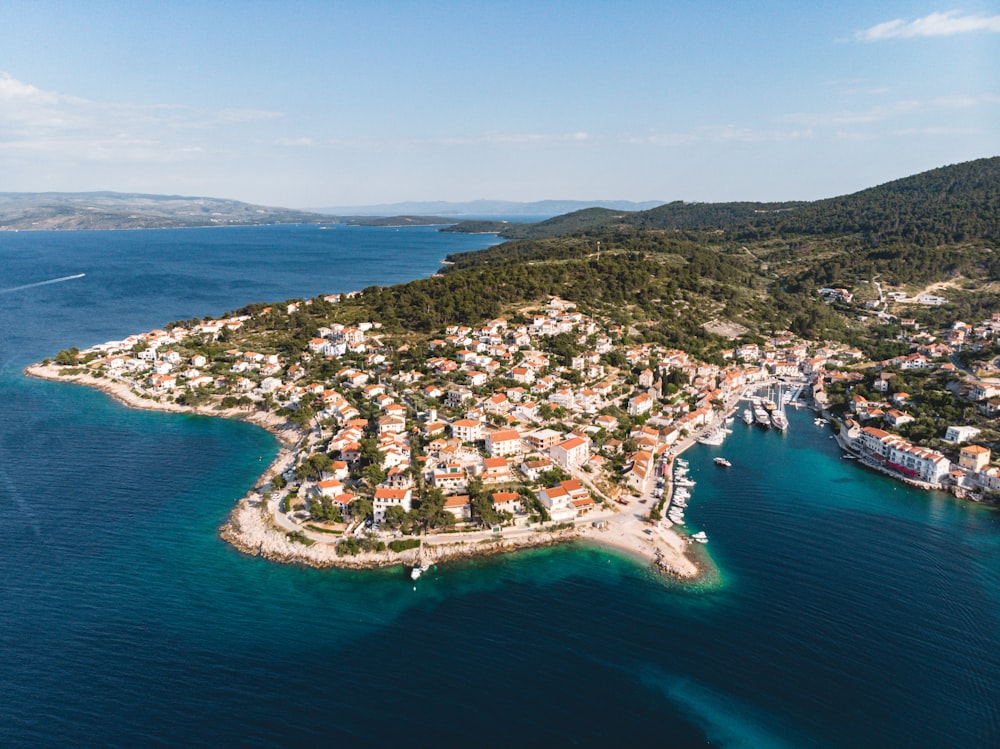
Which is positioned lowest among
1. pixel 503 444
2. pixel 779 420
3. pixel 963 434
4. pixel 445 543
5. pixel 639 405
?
pixel 445 543

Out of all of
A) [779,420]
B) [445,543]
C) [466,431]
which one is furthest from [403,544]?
[779,420]

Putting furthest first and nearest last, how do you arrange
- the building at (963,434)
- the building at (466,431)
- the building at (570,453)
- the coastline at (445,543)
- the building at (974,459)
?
the building at (963,434)
the building at (466,431)
the building at (570,453)
the building at (974,459)
the coastline at (445,543)

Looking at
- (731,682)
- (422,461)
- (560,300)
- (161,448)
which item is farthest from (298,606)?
(560,300)

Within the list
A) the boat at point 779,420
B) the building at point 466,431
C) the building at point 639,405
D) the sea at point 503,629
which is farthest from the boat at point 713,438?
the building at point 466,431

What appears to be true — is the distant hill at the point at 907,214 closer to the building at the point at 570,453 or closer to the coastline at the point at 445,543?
the building at the point at 570,453

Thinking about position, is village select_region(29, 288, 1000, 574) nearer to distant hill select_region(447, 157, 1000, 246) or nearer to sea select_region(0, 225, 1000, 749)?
sea select_region(0, 225, 1000, 749)

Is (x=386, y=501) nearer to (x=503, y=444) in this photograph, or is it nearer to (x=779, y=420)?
(x=503, y=444)
